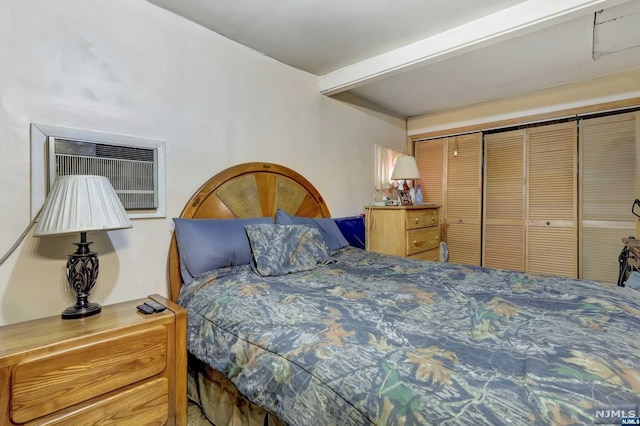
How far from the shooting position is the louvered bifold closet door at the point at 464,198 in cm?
375

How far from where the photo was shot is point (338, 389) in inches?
32.1

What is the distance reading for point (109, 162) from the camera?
5.52 ft

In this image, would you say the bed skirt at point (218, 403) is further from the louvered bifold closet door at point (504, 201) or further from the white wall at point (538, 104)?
the white wall at point (538, 104)

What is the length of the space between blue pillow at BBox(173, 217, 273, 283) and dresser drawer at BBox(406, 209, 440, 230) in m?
1.79

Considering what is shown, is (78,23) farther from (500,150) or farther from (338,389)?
(500,150)

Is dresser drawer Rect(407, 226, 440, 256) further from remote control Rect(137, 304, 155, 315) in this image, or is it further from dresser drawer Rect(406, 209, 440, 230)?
remote control Rect(137, 304, 155, 315)

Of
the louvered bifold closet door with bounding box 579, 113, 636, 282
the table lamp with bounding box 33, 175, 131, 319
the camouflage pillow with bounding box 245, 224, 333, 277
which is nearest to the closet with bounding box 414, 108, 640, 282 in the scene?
the louvered bifold closet door with bounding box 579, 113, 636, 282

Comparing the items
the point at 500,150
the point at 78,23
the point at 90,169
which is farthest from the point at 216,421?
the point at 500,150

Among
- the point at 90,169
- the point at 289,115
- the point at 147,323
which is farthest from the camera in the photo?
the point at 289,115

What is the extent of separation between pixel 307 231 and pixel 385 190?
76.3 inches

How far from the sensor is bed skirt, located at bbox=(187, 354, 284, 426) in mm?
1249

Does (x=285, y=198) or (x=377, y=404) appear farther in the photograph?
(x=285, y=198)

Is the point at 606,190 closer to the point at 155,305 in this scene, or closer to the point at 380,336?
the point at 380,336

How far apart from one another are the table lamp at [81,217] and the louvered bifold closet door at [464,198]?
3610 mm
